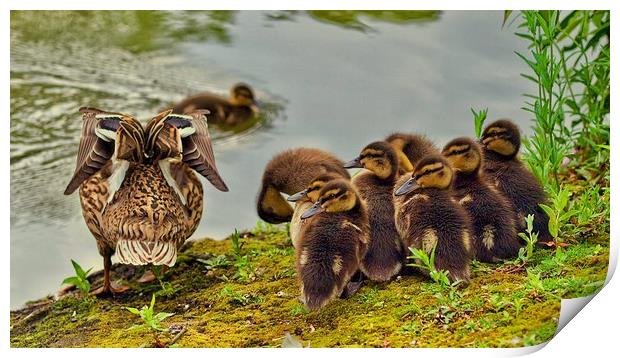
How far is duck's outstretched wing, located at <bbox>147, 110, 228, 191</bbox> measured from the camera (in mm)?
3354

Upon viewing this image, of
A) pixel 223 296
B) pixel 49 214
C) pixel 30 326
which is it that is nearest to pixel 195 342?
pixel 223 296

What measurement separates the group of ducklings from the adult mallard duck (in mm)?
370

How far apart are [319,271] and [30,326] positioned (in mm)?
1034

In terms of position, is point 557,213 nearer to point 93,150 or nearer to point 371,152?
point 371,152

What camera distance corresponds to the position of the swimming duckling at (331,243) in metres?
3.07

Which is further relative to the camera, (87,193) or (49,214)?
(49,214)

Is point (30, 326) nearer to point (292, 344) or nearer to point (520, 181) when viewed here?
point (292, 344)

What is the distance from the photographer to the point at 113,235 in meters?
3.34

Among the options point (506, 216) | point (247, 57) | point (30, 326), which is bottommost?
point (30, 326)

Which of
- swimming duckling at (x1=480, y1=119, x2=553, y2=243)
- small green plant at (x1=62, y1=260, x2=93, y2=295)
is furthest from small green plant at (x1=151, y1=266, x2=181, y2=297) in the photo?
swimming duckling at (x1=480, y1=119, x2=553, y2=243)

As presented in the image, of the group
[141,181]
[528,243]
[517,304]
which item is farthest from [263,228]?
[517,304]

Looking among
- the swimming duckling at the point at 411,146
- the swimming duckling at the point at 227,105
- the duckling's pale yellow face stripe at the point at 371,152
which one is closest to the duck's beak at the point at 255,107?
the swimming duckling at the point at 227,105

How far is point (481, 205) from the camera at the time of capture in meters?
3.30

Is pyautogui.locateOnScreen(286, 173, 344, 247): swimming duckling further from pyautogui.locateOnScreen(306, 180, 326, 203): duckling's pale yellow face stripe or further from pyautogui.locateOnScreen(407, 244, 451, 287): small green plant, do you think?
pyautogui.locateOnScreen(407, 244, 451, 287): small green plant
